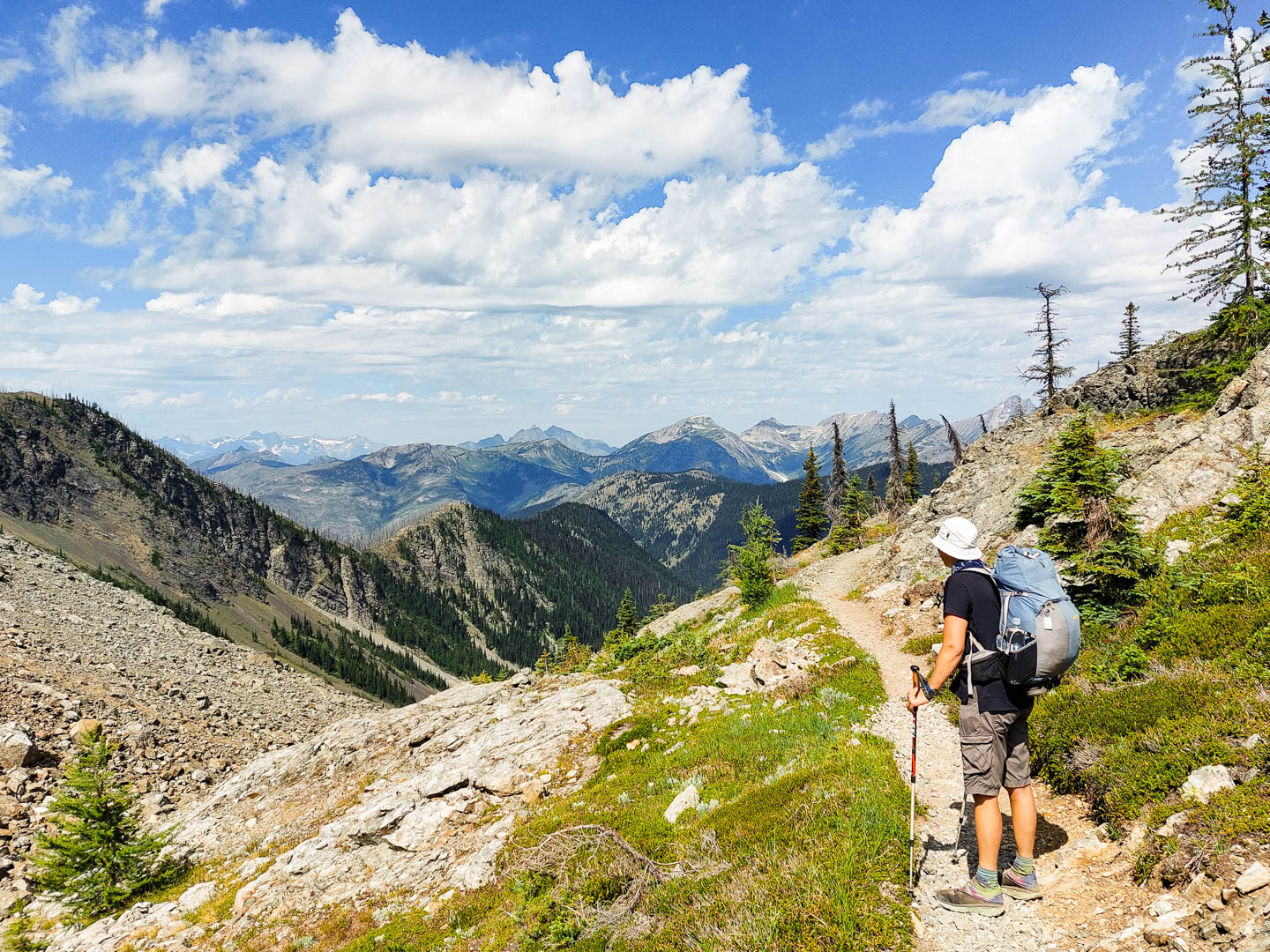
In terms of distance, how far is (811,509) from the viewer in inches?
2648

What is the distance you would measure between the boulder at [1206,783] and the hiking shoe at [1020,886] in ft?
6.75

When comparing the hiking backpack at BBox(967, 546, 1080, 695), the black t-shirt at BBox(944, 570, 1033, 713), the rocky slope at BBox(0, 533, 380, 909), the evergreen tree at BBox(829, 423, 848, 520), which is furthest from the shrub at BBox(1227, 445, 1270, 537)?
the evergreen tree at BBox(829, 423, 848, 520)

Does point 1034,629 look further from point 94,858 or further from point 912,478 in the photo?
point 912,478

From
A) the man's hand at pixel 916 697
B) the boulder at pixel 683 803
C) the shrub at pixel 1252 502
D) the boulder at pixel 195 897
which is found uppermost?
the shrub at pixel 1252 502

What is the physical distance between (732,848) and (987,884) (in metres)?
2.99

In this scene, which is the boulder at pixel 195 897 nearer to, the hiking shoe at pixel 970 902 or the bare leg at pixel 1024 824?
the hiking shoe at pixel 970 902

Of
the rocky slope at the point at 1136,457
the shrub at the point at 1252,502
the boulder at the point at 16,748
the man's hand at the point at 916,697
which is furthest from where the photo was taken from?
the boulder at the point at 16,748

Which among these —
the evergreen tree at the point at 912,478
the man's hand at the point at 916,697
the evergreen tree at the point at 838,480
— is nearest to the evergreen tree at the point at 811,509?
the evergreen tree at the point at 838,480

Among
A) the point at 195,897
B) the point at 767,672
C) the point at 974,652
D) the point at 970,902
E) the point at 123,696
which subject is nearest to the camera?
the point at 970,902

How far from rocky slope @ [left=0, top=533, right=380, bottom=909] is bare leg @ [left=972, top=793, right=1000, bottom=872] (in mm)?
34635

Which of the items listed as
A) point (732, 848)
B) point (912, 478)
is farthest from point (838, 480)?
point (732, 848)

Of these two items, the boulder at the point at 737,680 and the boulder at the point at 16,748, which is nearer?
the boulder at the point at 737,680

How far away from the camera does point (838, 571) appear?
3916 cm

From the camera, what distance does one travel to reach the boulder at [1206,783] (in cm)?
616
